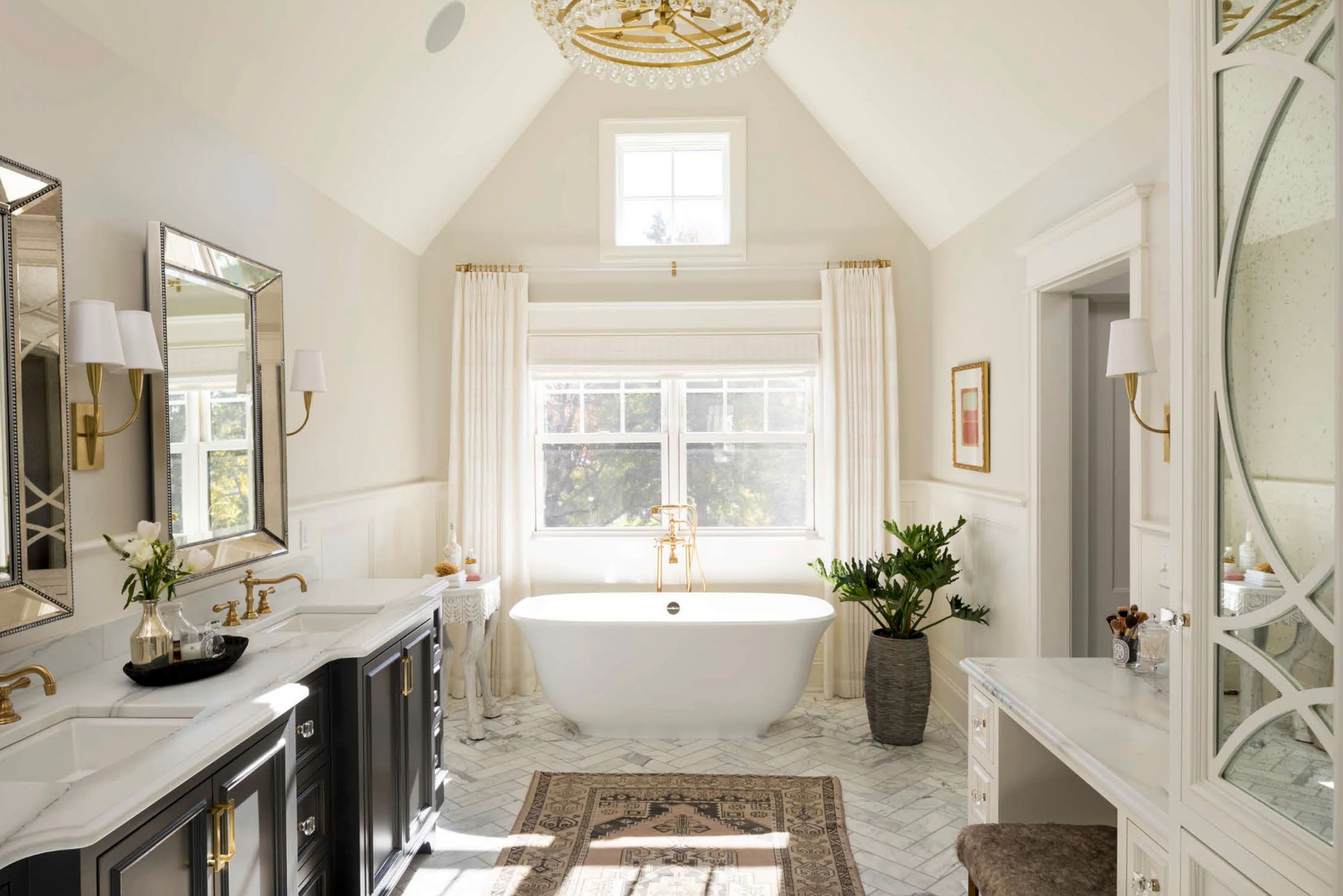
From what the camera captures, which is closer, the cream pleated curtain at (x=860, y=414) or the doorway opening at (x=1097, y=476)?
the doorway opening at (x=1097, y=476)

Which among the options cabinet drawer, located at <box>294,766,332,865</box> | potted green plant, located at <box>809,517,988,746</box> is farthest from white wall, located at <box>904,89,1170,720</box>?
cabinet drawer, located at <box>294,766,332,865</box>

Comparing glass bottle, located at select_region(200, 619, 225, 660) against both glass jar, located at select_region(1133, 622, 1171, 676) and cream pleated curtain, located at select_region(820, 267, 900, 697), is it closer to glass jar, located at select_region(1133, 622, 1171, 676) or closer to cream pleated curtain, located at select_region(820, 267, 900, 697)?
glass jar, located at select_region(1133, 622, 1171, 676)

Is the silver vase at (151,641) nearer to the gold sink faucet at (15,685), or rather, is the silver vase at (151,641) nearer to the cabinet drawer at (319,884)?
the gold sink faucet at (15,685)

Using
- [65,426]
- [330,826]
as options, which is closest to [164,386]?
[65,426]

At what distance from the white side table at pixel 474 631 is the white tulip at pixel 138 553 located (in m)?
2.19

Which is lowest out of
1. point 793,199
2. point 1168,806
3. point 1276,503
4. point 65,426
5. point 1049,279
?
point 1168,806

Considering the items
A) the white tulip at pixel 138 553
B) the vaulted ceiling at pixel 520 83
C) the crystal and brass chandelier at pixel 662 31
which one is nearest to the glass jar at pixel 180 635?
the white tulip at pixel 138 553

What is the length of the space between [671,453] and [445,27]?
2.52 m

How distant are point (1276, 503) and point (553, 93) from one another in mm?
4382

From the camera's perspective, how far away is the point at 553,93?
15.8 ft

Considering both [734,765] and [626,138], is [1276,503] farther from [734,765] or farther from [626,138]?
[626,138]

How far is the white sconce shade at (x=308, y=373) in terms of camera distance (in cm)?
313

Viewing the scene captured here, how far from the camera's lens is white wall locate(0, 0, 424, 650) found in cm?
197

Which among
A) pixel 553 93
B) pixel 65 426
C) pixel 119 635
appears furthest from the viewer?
pixel 553 93
